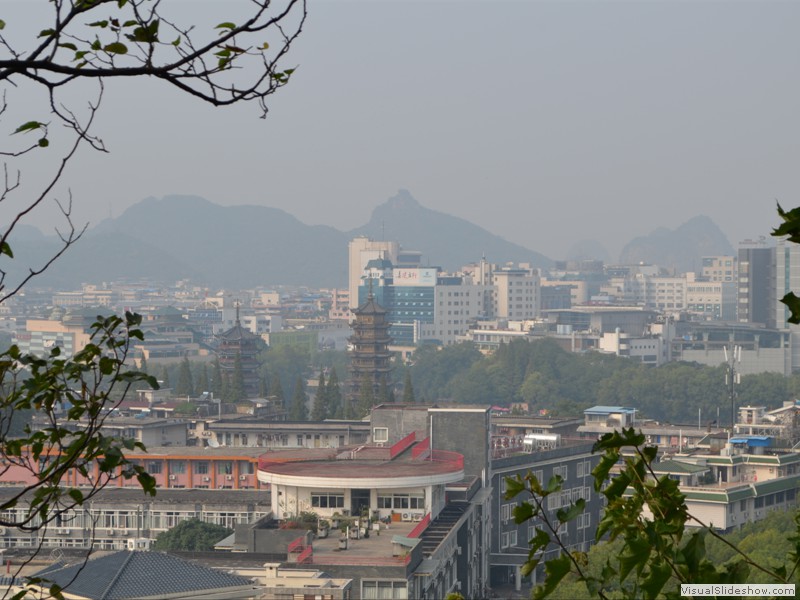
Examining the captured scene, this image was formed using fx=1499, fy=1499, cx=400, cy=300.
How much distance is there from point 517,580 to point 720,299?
401ft

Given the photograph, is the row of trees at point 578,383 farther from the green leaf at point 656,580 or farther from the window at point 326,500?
the green leaf at point 656,580

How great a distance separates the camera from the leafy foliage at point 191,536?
30719mm

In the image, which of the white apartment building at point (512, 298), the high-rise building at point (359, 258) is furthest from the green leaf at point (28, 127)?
the high-rise building at point (359, 258)

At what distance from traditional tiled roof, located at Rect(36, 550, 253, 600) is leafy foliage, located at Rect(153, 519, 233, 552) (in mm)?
9836

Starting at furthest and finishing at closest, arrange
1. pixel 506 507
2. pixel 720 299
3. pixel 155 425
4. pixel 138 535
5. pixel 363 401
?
pixel 720 299, pixel 363 401, pixel 155 425, pixel 506 507, pixel 138 535

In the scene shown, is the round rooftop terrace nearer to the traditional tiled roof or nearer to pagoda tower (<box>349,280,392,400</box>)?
the traditional tiled roof

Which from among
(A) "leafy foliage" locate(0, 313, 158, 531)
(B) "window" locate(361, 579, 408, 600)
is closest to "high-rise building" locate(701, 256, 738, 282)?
(B) "window" locate(361, 579, 408, 600)

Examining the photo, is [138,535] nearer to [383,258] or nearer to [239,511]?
[239,511]

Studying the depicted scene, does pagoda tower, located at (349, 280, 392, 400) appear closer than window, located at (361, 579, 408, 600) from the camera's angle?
No

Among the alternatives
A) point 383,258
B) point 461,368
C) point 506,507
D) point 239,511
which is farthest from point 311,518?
point 383,258

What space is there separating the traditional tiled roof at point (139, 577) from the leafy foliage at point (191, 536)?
984cm

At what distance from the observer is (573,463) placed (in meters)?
39.9

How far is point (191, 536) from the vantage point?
3102cm

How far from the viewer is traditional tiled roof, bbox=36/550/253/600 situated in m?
18.9
